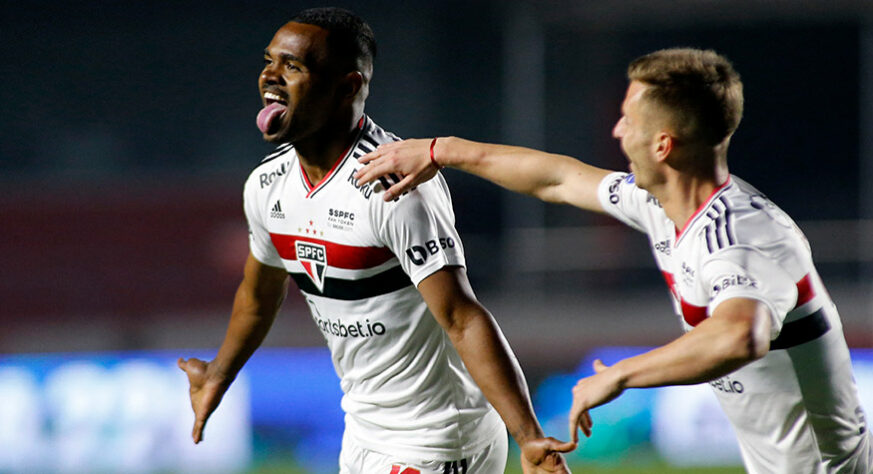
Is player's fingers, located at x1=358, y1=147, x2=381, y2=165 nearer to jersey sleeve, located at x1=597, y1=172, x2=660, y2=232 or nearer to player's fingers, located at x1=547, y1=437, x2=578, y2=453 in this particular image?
jersey sleeve, located at x1=597, y1=172, x2=660, y2=232

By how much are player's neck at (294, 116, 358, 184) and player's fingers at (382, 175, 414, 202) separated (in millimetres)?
277

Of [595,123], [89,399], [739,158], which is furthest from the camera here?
[739,158]

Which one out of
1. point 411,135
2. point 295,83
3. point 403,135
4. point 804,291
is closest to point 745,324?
point 804,291

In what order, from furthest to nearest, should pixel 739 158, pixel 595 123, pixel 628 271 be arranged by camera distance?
pixel 739 158 → pixel 595 123 → pixel 628 271

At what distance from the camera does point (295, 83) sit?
3.11 meters

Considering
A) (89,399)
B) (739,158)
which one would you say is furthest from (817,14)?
(89,399)

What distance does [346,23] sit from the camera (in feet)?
10.5

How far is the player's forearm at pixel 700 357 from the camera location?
2.46 meters

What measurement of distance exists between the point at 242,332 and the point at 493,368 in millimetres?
1103

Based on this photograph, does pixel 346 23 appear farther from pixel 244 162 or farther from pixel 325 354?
pixel 244 162

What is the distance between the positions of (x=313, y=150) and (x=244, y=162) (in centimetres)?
795

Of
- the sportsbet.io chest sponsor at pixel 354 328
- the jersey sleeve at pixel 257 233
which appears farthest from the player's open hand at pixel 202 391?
the sportsbet.io chest sponsor at pixel 354 328

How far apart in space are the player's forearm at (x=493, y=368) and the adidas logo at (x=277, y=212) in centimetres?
69

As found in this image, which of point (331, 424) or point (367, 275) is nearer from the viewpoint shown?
point (367, 275)
